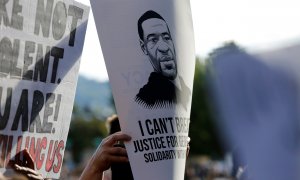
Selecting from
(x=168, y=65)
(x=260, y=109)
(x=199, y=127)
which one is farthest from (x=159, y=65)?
(x=199, y=127)

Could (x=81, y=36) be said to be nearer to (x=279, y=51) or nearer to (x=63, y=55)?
(x=63, y=55)

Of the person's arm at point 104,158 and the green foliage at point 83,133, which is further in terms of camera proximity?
the green foliage at point 83,133

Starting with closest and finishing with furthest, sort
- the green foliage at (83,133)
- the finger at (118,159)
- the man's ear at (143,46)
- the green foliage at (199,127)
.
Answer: the man's ear at (143,46), the finger at (118,159), the green foliage at (199,127), the green foliage at (83,133)

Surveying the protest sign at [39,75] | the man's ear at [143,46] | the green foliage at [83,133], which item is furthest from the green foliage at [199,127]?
the man's ear at [143,46]

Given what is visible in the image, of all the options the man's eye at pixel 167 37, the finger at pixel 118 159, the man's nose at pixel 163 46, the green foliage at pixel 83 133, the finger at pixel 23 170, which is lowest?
the green foliage at pixel 83 133

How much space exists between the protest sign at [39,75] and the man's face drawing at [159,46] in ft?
1.53

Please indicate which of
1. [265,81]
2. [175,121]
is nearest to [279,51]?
[265,81]

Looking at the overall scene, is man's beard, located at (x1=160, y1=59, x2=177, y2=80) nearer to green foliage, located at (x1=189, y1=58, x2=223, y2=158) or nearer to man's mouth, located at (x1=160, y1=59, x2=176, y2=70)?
man's mouth, located at (x1=160, y1=59, x2=176, y2=70)

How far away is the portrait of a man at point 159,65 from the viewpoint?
116 inches

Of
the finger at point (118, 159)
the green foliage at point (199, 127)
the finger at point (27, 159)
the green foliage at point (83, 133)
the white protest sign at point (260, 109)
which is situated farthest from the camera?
the green foliage at point (83, 133)

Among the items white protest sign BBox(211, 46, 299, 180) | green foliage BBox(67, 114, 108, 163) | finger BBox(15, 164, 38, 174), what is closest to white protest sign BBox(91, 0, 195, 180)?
finger BBox(15, 164, 38, 174)

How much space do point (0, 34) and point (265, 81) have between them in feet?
4.81

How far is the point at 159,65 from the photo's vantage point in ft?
9.71

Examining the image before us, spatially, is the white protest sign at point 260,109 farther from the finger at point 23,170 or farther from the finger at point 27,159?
the finger at point 27,159
